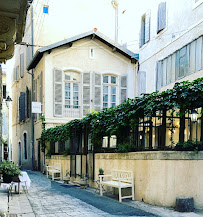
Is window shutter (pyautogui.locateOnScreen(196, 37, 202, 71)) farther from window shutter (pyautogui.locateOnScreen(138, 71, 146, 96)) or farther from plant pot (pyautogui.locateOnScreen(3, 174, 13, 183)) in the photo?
plant pot (pyautogui.locateOnScreen(3, 174, 13, 183))

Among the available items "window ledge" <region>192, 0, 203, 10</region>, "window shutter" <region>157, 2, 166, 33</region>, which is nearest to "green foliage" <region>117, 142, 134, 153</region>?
"window ledge" <region>192, 0, 203, 10</region>

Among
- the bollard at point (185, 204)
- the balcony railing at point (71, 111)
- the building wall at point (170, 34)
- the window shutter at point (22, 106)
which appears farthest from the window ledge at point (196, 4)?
the window shutter at point (22, 106)

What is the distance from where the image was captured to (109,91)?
1797 cm

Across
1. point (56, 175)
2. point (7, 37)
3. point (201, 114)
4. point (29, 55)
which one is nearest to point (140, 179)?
point (201, 114)

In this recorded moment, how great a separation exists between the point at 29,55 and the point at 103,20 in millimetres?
6460

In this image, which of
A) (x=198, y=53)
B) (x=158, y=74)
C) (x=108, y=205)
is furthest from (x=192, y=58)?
(x=108, y=205)

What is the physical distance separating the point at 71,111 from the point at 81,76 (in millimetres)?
2338

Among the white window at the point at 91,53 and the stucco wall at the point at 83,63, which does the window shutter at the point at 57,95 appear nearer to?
the stucco wall at the point at 83,63

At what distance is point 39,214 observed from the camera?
6.10 metres

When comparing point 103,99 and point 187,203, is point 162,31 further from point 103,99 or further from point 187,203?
point 187,203

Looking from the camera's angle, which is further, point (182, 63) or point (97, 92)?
point (97, 92)

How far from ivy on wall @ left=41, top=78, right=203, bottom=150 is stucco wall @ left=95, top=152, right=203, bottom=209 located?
3.39ft

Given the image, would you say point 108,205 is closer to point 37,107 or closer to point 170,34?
point 170,34

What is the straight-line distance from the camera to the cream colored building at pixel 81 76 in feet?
55.5
